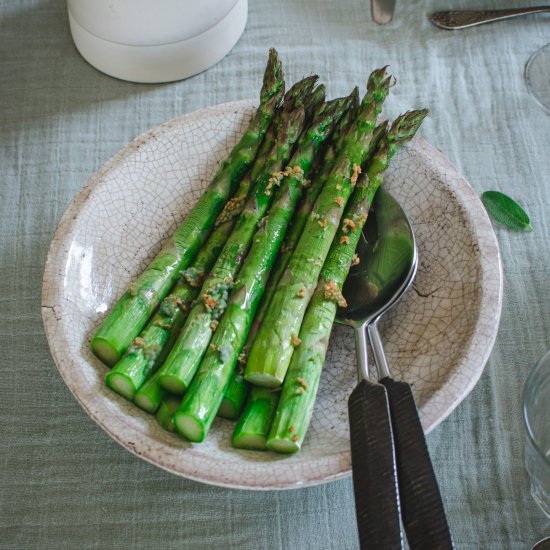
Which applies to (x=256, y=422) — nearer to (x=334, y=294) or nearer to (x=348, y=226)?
(x=334, y=294)

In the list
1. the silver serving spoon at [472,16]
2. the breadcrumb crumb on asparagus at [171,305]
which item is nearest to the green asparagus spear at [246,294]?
the breadcrumb crumb on asparagus at [171,305]

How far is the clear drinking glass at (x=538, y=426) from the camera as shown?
120 cm

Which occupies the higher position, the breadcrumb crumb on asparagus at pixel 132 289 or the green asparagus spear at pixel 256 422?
the breadcrumb crumb on asparagus at pixel 132 289

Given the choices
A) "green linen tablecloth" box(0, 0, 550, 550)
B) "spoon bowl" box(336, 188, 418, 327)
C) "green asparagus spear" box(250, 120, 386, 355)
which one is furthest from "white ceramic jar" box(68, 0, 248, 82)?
"spoon bowl" box(336, 188, 418, 327)

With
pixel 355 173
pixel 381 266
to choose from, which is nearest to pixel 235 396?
pixel 381 266

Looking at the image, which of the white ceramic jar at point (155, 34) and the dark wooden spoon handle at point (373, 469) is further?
the white ceramic jar at point (155, 34)

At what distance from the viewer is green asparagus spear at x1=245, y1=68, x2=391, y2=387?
1.29m

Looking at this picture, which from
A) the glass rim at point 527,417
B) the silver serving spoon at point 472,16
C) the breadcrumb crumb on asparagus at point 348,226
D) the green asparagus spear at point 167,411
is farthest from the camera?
the silver serving spoon at point 472,16

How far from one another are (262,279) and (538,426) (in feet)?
1.93

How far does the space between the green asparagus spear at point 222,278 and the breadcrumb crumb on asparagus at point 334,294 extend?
19 centimetres

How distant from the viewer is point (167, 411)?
1.28m

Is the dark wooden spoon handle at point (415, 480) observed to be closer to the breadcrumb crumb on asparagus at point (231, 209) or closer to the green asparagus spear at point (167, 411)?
the green asparagus spear at point (167, 411)

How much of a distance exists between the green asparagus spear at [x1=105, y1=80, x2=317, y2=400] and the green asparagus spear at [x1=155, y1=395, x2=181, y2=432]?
0.18ft

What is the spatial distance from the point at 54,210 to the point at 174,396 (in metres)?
0.77
